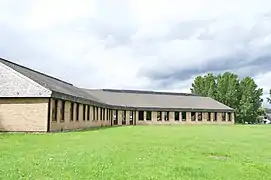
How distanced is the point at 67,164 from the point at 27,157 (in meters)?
2.01

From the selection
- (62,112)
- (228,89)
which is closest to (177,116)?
(228,89)

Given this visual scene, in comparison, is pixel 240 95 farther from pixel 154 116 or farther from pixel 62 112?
pixel 62 112

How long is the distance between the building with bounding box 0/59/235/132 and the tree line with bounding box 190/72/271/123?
1608cm

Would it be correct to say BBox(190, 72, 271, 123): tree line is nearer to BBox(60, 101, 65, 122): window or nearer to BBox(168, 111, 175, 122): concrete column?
BBox(168, 111, 175, 122): concrete column

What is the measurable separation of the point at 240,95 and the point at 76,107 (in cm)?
5676

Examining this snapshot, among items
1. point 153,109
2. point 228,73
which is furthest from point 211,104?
point 228,73

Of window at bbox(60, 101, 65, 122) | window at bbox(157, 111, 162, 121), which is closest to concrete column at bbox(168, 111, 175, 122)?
window at bbox(157, 111, 162, 121)

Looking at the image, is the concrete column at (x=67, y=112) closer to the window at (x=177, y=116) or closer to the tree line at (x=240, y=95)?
the window at (x=177, y=116)

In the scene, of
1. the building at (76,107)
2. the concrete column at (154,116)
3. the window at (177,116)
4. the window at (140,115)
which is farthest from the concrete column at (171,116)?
the window at (140,115)

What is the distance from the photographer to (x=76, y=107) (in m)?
32.5

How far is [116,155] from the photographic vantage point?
40.6ft

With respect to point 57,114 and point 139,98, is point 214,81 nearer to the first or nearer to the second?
point 139,98

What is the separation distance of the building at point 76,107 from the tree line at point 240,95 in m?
16.1

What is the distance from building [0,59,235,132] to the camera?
2550 centimetres
